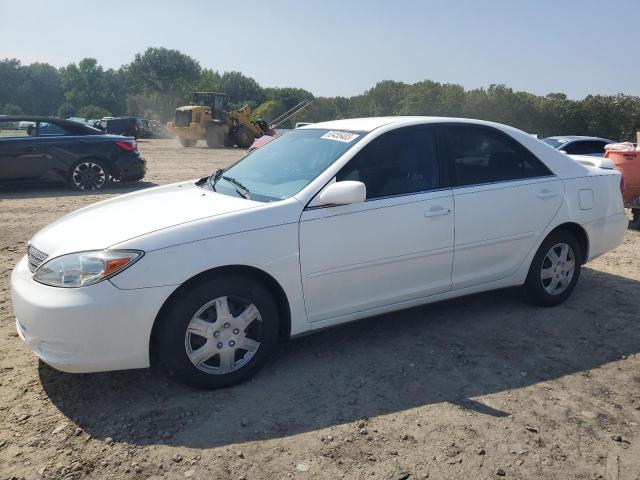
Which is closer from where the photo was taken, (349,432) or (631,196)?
(349,432)

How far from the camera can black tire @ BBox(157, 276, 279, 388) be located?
10.3 feet

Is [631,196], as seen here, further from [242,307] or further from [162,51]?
[162,51]

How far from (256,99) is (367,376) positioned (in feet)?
259

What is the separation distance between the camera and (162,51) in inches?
3467

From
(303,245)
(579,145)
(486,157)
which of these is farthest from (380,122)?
(579,145)

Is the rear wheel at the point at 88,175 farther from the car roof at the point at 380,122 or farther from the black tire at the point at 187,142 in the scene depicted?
the black tire at the point at 187,142

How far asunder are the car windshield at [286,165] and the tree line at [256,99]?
108ft

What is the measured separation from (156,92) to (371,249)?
288 ft

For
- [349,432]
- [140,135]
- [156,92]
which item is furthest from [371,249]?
[156,92]

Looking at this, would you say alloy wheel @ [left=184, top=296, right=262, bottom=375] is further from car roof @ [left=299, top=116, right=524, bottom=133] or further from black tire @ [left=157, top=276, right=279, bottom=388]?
car roof @ [left=299, top=116, right=524, bottom=133]

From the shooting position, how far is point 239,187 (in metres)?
3.92

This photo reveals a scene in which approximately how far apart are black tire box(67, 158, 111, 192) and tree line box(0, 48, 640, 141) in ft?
99.9

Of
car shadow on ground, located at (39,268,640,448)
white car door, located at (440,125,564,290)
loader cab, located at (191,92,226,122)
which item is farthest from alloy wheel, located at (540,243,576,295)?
loader cab, located at (191,92,226,122)

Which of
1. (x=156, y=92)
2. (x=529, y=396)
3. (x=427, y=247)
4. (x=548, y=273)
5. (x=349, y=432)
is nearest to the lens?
(x=349, y=432)
